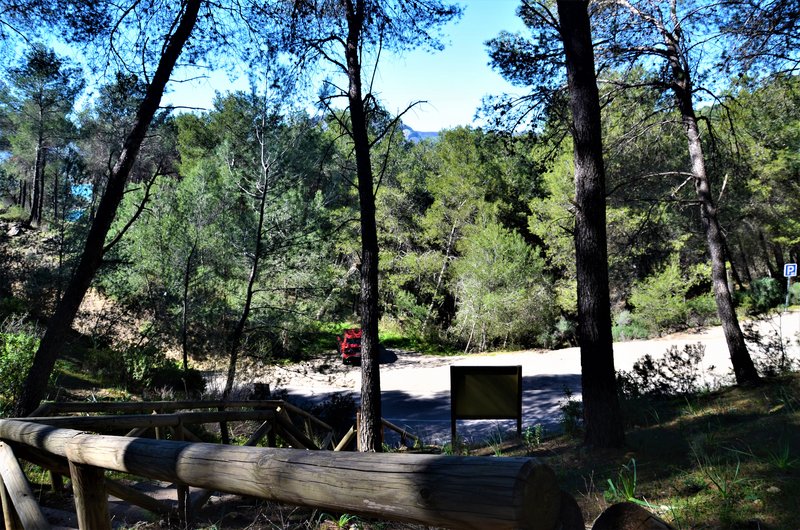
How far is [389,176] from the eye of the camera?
32.7m

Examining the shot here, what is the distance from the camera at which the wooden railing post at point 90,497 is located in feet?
7.72

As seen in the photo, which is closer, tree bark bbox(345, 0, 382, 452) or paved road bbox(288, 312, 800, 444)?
tree bark bbox(345, 0, 382, 452)

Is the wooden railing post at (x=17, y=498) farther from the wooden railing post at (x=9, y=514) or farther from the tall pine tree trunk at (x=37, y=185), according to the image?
the tall pine tree trunk at (x=37, y=185)

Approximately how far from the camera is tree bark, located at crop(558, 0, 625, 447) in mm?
6152

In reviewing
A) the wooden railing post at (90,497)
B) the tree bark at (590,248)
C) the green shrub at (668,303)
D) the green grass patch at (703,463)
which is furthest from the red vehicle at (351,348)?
the wooden railing post at (90,497)

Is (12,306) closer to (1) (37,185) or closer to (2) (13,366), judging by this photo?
(2) (13,366)

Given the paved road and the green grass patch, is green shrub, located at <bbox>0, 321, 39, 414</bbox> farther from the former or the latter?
the paved road

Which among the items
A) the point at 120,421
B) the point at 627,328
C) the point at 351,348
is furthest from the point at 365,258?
the point at 627,328

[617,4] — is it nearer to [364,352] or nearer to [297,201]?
[364,352]

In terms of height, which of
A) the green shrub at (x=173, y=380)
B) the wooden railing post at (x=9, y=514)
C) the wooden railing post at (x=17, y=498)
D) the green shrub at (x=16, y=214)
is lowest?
the green shrub at (x=173, y=380)

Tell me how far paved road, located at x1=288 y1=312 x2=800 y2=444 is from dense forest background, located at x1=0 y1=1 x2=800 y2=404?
2002mm

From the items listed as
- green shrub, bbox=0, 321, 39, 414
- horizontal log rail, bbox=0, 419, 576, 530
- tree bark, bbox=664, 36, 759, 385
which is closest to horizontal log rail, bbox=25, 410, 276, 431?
horizontal log rail, bbox=0, 419, 576, 530

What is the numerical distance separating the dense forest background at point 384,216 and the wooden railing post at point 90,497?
22.2ft

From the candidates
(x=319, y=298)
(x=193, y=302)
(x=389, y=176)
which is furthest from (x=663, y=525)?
(x=389, y=176)
